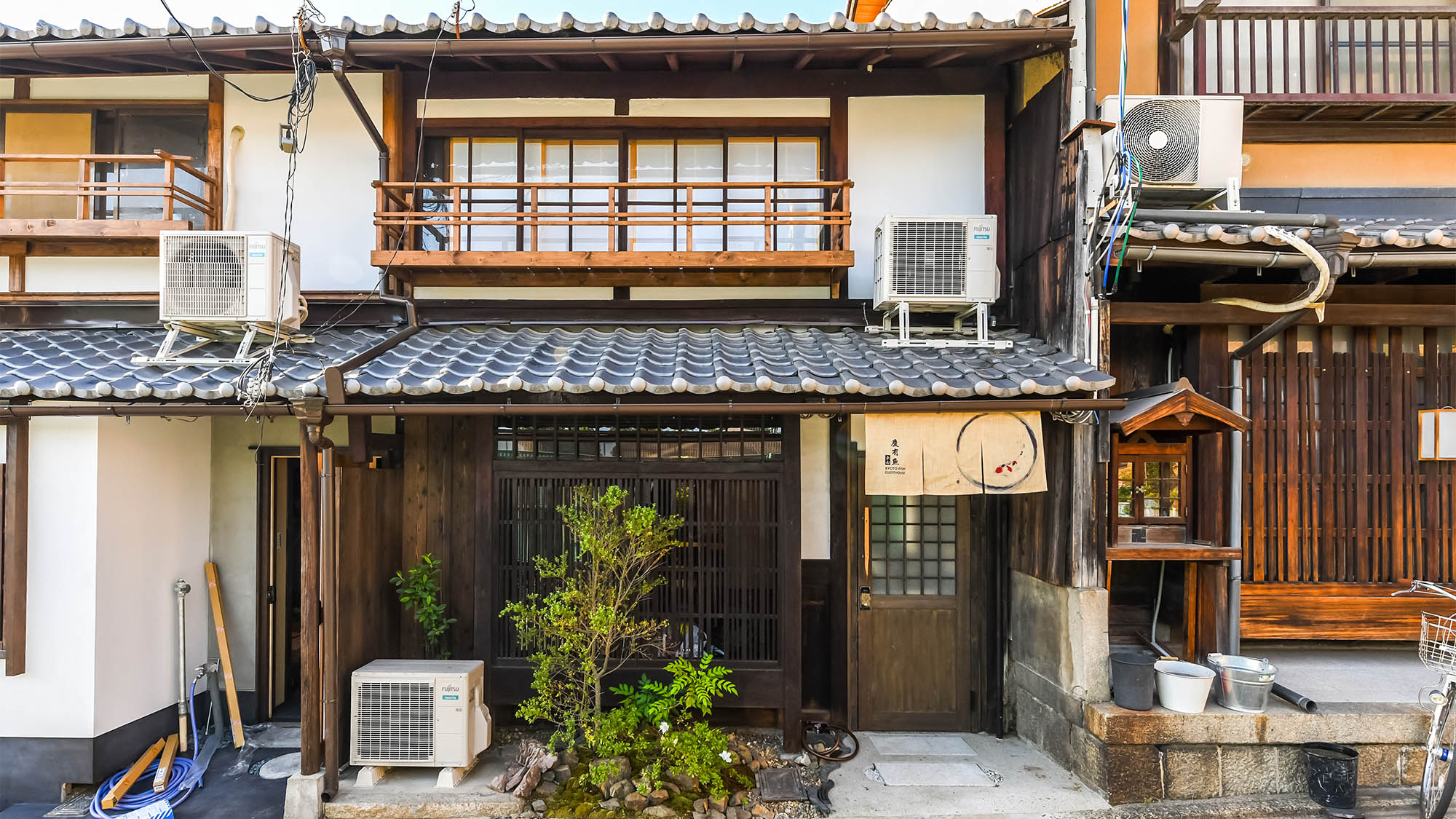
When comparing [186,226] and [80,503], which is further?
[186,226]

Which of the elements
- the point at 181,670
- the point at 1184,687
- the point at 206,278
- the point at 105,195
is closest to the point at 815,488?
the point at 1184,687

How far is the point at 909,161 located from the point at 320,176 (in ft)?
21.3

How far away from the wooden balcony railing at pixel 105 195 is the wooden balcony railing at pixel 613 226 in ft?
6.13

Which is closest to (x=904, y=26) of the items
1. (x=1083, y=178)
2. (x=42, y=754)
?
(x=1083, y=178)

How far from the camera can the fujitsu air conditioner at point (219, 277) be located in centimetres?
605

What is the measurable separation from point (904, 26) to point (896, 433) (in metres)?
3.96

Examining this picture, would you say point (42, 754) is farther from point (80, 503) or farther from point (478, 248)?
point (478, 248)

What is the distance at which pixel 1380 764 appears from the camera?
18.2ft

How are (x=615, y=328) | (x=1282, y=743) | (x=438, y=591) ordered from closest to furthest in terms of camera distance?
1. (x=1282, y=743)
2. (x=438, y=591)
3. (x=615, y=328)

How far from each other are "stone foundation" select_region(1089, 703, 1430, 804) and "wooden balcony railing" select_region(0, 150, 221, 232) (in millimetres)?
9913

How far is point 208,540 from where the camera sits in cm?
712

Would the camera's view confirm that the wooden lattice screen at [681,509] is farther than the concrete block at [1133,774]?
Yes

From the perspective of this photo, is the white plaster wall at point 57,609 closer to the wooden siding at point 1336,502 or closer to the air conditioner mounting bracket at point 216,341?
the air conditioner mounting bracket at point 216,341

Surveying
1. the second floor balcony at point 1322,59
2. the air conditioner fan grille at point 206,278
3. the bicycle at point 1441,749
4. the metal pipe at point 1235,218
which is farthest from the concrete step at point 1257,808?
the air conditioner fan grille at point 206,278
